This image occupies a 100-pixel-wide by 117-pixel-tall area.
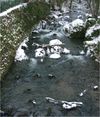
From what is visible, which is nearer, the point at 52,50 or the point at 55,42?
the point at 52,50

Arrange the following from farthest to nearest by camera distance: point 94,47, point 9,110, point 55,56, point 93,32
→ point 93,32 < point 94,47 < point 55,56 < point 9,110

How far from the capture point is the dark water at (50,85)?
59.0 feet

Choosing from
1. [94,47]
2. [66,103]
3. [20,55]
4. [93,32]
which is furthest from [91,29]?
[66,103]

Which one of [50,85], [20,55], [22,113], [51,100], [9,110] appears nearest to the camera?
[22,113]

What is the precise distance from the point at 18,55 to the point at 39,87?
5585 millimetres

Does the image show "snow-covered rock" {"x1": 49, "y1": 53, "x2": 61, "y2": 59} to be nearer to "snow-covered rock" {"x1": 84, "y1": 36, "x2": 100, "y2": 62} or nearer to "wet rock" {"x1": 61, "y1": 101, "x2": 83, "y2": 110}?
"snow-covered rock" {"x1": 84, "y1": 36, "x2": 100, "y2": 62}

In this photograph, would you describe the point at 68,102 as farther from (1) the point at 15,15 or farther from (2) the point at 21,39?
(1) the point at 15,15

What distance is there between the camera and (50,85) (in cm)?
2095

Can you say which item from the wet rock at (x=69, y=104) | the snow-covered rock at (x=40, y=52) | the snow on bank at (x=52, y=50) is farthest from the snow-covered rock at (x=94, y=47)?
the wet rock at (x=69, y=104)

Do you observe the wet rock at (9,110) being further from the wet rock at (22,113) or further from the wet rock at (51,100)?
the wet rock at (51,100)

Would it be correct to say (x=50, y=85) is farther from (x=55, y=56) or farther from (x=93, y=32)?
(x=93, y=32)

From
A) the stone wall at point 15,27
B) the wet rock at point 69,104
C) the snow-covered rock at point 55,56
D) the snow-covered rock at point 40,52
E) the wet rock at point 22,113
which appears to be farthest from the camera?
Answer: the snow-covered rock at point 40,52

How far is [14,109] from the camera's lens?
1788cm

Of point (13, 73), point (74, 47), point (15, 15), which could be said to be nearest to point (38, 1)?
point (15, 15)
